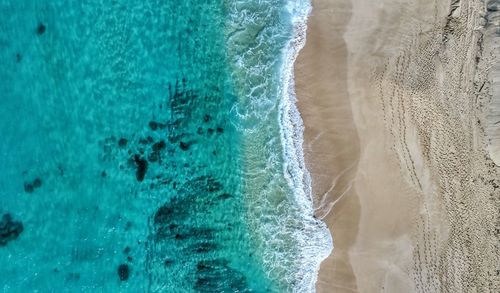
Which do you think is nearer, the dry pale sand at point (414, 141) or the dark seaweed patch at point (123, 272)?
the dry pale sand at point (414, 141)

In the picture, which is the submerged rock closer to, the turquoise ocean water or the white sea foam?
the turquoise ocean water

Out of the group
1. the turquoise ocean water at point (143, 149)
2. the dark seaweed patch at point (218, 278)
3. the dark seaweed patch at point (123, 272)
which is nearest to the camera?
the turquoise ocean water at point (143, 149)

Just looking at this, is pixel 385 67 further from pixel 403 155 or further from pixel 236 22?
pixel 236 22

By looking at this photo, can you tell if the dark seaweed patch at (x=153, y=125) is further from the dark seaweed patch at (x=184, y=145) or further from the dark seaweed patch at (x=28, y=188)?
the dark seaweed patch at (x=28, y=188)

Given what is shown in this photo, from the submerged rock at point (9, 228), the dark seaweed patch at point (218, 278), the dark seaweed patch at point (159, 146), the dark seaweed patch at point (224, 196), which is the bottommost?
the dark seaweed patch at point (218, 278)

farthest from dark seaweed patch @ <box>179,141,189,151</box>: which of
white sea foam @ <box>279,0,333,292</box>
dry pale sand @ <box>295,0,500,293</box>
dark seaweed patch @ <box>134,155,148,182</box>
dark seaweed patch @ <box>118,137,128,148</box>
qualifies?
dry pale sand @ <box>295,0,500,293</box>

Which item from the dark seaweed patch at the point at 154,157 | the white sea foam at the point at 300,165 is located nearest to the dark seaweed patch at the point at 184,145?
the dark seaweed patch at the point at 154,157
